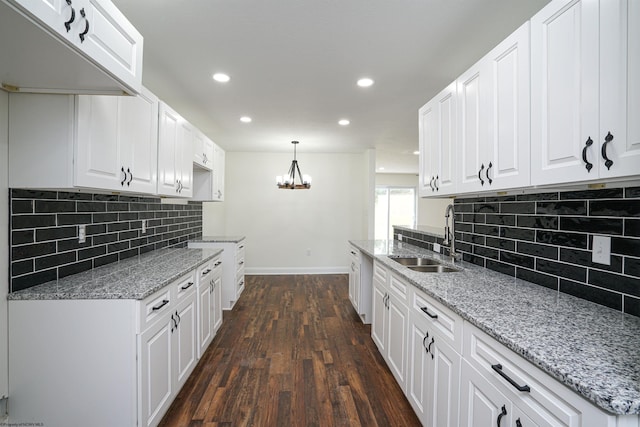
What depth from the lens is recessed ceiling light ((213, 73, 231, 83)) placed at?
2699mm

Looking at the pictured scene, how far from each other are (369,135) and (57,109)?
3.99 m

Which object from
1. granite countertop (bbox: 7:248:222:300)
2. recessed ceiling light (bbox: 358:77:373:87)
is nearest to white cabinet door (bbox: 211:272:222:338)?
granite countertop (bbox: 7:248:222:300)

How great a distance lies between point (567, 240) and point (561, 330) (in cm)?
68

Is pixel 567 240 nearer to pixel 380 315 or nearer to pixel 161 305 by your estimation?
pixel 380 315

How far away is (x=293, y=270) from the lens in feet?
20.6

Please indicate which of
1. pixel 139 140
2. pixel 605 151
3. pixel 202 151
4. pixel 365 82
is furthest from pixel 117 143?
pixel 605 151

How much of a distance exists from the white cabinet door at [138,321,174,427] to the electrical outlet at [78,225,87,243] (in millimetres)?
860

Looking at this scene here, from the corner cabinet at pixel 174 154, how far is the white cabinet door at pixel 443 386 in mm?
2369

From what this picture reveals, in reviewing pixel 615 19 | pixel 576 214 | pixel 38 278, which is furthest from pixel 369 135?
pixel 38 278

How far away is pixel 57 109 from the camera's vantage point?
1.56m

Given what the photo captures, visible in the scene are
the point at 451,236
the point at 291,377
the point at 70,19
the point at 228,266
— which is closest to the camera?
the point at 70,19

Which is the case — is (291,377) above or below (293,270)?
below

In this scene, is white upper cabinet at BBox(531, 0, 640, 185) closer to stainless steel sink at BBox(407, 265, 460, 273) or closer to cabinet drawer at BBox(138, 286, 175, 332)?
stainless steel sink at BBox(407, 265, 460, 273)

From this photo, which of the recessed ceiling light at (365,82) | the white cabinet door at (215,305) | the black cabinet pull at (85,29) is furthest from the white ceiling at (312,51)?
the white cabinet door at (215,305)
